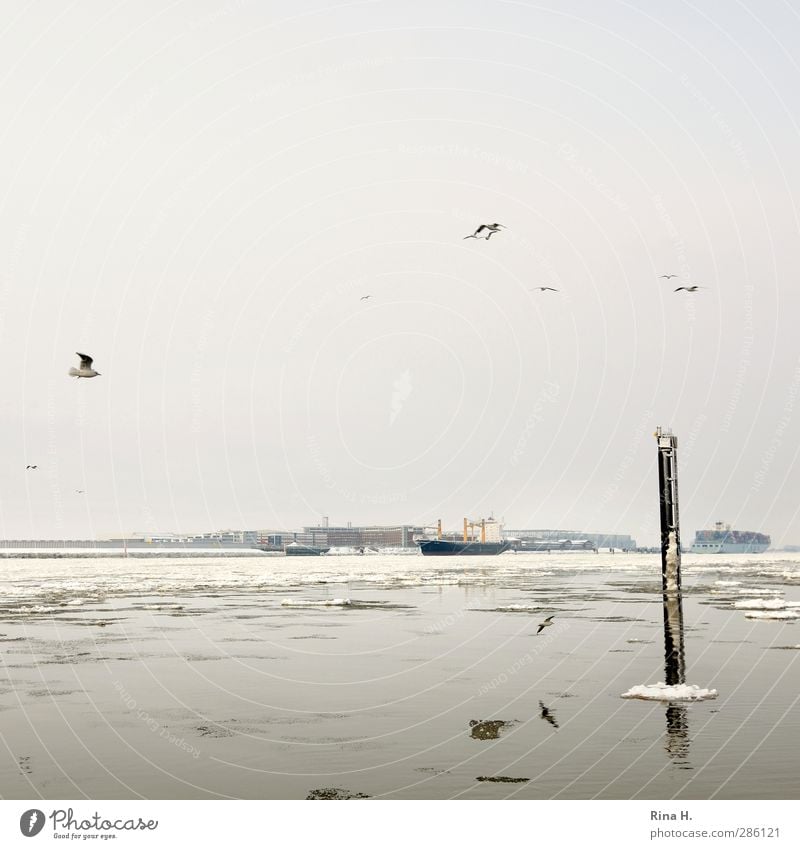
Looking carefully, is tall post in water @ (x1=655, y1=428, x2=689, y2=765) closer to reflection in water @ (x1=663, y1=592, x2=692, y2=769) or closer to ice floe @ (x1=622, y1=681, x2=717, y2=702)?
reflection in water @ (x1=663, y1=592, x2=692, y2=769)

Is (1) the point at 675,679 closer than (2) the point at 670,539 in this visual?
Yes

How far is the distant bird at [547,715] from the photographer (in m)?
16.7

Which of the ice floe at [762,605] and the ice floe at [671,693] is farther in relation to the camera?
the ice floe at [762,605]

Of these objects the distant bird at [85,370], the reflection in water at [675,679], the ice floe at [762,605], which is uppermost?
the distant bird at [85,370]

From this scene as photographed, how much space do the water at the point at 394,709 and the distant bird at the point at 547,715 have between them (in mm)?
54

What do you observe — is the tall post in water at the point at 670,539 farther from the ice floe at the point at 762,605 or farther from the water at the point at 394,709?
the ice floe at the point at 762,605

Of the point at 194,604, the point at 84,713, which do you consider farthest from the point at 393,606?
the point at 84,713

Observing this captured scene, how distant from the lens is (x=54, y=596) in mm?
54875

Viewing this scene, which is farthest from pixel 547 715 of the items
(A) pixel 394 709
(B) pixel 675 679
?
(B) pixel 675 679
